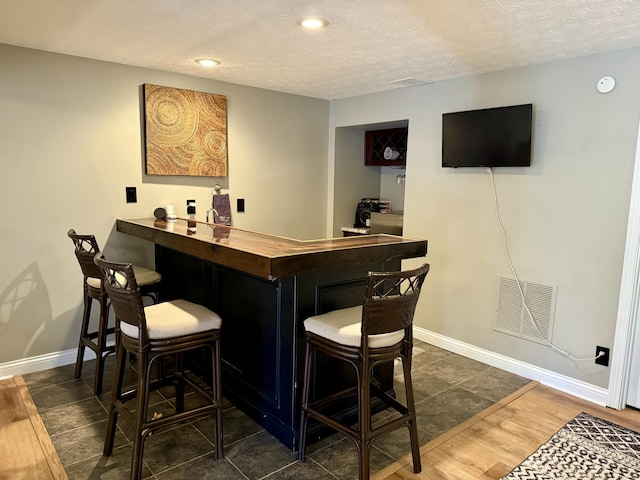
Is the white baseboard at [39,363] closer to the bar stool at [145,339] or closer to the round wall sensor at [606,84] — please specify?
the bar stool at [145,339]

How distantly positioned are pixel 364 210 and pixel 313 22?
107 inches

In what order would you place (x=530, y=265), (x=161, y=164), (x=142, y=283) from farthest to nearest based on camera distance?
(x=161, y=164) → (x=530, y=265) → (x=142, y=283)

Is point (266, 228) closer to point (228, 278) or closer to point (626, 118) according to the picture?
point (228, 278)

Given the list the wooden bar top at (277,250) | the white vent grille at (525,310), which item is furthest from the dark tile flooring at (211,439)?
the wooden bar top at (277,250)

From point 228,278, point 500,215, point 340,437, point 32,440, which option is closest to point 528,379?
point 500,215

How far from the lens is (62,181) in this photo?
3.16 m

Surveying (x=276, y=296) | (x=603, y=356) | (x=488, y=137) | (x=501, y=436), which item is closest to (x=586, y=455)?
(x=501, y=436)

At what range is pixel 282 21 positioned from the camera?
235 cm

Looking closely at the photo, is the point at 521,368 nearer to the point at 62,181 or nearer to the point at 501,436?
the point at 501,436

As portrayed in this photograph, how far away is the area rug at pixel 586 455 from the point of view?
2.16m

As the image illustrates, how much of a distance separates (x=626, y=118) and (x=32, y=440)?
381 centimetres

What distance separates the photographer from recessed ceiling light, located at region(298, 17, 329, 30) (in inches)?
90.8

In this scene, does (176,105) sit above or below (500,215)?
above

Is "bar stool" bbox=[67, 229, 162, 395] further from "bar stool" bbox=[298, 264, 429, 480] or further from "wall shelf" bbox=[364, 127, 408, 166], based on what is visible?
"wall shelf" bbox=[364, 127, 408, 166]
